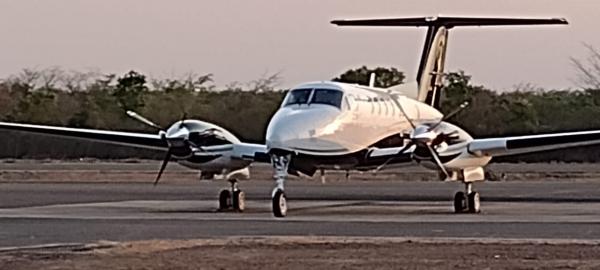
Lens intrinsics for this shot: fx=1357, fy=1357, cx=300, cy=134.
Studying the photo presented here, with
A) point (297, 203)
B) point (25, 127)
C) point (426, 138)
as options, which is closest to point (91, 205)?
point (25, 127)

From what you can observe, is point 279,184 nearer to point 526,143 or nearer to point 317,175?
→ point 526,143

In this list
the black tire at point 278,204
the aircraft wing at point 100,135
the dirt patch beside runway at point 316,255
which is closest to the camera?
the dirt patch beside runway at point 316,255

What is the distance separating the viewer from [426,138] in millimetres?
27266

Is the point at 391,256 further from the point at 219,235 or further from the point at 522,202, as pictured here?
the point at 522,202

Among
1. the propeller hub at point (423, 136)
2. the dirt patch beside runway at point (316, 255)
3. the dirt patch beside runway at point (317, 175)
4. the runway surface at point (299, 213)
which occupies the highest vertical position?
the propeller hub at point (423, 136)

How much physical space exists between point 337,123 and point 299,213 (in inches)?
78.5

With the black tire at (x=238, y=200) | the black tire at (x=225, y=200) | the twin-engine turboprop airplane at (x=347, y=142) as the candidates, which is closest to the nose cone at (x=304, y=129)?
the twin-engine turboprop airplane at (x=347, y=142)

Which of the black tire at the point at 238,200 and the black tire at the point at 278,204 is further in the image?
the black tire at the point at 238,200

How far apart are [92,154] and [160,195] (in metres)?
37.9

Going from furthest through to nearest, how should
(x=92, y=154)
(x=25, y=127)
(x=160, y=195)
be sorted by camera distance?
(x=92, y=154) < (x=160, y=195) < (x=25, y=127)

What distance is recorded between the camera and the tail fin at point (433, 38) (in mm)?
32469

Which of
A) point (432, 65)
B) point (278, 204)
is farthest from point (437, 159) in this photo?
point (432, 65)

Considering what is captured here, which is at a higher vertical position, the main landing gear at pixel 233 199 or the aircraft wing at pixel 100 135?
the aircraft wing at pixel 100 135

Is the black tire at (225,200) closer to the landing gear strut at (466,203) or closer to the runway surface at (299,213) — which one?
the runway surface at (299,213)
